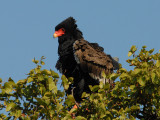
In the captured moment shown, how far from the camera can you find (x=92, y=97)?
6.30m

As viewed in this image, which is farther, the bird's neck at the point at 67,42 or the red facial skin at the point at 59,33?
the red facial skin at the point at 59,33

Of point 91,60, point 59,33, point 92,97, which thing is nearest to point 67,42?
point 59,33

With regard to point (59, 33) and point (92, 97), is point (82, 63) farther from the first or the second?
point (92, 97)

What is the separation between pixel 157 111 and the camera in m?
6.89

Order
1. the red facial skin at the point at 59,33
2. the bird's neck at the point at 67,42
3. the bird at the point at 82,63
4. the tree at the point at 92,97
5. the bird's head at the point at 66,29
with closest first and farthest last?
A: the tree at the point at 92,97
the bird at the point at 82,63
the bird's neck at the point at 67,42
the red facial skin at the point at 59,33
the bird's head at the point at 66,29

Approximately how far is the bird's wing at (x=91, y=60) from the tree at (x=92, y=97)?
9.39 feet

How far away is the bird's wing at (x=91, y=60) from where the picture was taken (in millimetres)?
9797

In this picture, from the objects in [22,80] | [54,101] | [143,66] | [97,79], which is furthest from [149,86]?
[97,79]

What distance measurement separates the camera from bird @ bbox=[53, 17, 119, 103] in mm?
9789

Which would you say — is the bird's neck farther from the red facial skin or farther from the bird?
the red facial skin

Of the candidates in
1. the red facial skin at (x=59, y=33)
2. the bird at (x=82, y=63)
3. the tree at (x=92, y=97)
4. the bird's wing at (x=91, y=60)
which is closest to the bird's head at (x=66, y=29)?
the red facial skin at (x=59, y=33)

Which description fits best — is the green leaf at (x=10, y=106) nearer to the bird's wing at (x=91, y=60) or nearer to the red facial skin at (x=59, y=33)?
the bird's wing at (x=91, y=60)

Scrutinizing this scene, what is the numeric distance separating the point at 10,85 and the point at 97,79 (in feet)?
12.5

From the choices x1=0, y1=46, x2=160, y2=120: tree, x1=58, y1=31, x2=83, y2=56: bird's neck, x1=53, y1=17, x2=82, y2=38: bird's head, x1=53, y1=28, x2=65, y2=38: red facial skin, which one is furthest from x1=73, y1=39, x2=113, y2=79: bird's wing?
x1=0, y1=46, x2=160, y2=120: tree
